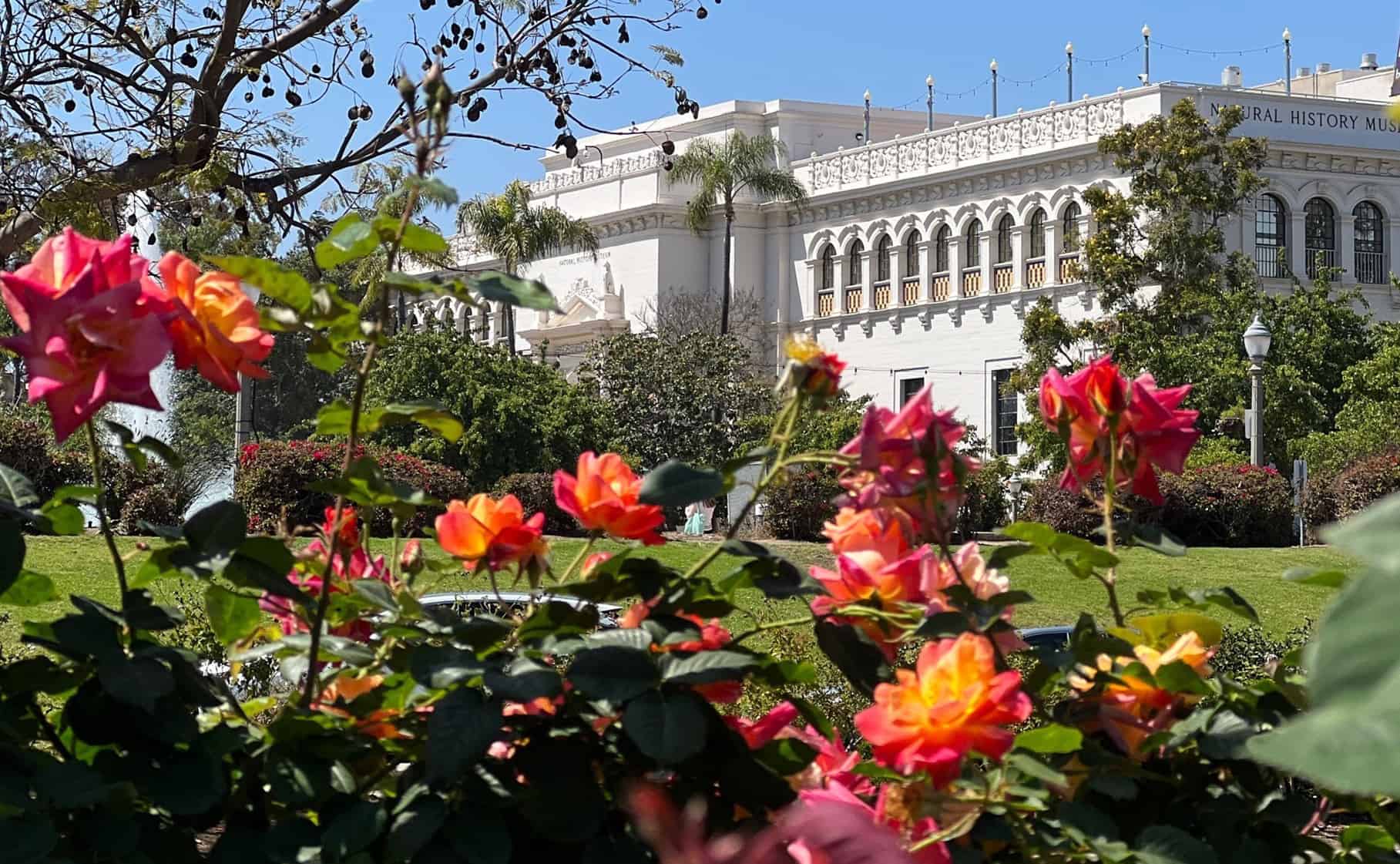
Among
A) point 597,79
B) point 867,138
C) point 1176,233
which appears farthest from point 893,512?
point 867,138

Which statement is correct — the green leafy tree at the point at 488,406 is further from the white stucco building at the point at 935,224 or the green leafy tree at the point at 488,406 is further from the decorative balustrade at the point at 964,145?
the decorative balustrade at the point at 964,145

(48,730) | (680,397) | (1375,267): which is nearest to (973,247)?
(1375,267)

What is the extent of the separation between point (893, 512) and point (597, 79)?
738 centimetres

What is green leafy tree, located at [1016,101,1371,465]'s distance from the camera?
32625 millimetres

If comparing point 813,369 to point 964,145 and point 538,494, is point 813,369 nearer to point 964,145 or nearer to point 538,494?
point 538,494

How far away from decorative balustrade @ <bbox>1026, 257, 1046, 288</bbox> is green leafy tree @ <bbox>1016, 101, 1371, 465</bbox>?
23.4 ft

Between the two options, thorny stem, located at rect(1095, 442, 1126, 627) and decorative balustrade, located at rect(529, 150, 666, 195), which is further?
decorative balustrade, located at rect(529, 150, 666, 195)

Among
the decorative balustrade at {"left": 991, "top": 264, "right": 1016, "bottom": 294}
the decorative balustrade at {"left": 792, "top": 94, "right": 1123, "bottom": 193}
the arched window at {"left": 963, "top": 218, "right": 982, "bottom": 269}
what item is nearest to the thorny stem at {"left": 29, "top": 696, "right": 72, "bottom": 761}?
the decorative balustrade at {"left": 792, "top": 94, "right": 1123, "bottom": 193}

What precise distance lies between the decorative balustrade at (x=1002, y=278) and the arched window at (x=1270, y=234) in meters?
6.25

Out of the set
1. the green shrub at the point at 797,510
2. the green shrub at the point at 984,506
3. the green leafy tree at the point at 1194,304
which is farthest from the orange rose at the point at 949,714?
the green leafy tree at the point at 1194,304

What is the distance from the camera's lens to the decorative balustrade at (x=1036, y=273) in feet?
145

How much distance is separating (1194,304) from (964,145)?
13.5m

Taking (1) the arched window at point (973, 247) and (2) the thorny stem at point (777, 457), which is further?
(1) the arched window at point (973, 247)

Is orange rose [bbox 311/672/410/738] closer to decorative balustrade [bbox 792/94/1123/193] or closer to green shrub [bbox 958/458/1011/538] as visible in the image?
green shrub [bbox 958/458/1011/538]
